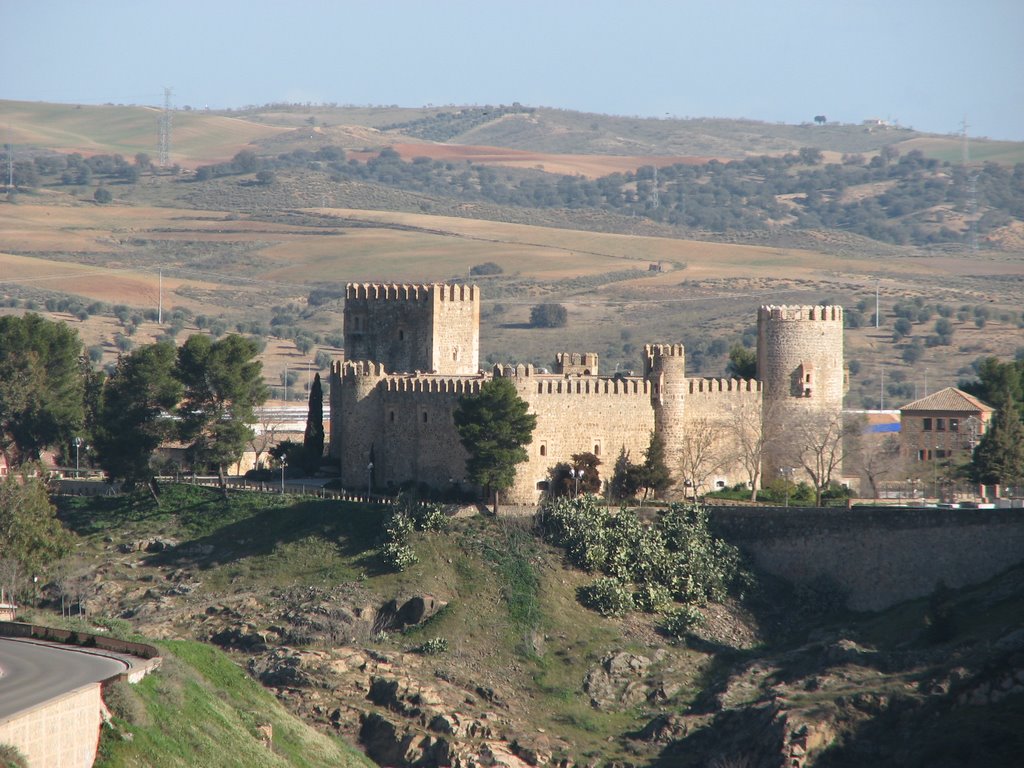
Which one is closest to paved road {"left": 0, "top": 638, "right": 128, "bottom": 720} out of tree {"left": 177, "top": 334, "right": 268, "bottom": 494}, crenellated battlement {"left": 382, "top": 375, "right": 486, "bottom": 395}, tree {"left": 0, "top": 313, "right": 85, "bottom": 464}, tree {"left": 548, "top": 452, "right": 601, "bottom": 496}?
crenellated battlement {"left": 382, "top": 375, "right": 486, "bottom": 395}

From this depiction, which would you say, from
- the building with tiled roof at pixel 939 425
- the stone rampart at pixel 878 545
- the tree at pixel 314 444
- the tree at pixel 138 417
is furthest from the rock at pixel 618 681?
the tree at pixel 138 417

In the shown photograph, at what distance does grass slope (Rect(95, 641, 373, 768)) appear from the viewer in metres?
38.4

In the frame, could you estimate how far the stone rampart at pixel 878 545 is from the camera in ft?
187

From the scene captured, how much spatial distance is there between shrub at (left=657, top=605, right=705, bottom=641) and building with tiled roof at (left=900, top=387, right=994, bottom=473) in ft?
49.9

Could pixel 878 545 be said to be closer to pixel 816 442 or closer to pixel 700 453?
pixel 816 442

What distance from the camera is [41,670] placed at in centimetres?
3884

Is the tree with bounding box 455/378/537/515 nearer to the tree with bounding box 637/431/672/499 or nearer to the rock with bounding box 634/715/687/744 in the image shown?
the tree with bounding box 637/431/672/499

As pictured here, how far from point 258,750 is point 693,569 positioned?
759 inches

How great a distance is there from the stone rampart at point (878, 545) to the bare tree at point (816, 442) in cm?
558

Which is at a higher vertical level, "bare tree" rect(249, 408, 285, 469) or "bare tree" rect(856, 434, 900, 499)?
"bare tree" rect(856, 434, 900, 499)

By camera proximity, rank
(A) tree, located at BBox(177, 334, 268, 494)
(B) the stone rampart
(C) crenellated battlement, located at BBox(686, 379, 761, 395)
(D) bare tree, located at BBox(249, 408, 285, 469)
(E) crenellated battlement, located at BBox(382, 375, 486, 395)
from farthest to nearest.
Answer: (D) bare tree, located at BBox(249, 408, 285, 469), (A) tree, located at BBox(177, 334, 268, 494), (C) crenellated battlement, located at BBox(686, 379, 761, 395), (E) crenellated battlement, located at BBox(382, 375, 486, 395), (B) the stone rampart

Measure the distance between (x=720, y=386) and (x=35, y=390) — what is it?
2437 cm

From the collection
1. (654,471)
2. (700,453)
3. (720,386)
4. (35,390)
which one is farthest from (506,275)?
(654,471)

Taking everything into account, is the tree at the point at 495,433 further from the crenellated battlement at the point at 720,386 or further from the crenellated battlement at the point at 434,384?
the crenellated battlement at the point at 720,386
